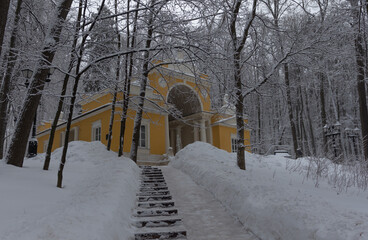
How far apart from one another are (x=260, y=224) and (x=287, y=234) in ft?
2.51

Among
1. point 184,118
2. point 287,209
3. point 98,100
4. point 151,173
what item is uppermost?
point 98,100

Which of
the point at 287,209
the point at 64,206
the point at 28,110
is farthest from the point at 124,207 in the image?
the point at 28,110

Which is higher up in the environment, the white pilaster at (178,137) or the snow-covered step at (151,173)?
the white pilaster at (178,137)

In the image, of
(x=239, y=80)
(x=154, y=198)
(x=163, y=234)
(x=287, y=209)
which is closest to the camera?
(x=287, y=209)

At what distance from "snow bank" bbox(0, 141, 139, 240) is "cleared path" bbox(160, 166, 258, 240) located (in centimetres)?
124

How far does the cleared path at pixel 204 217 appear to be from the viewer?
5.18 meters

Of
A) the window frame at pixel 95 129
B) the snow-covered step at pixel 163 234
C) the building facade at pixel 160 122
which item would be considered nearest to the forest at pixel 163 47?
the snow-covered step at pixel 163 234

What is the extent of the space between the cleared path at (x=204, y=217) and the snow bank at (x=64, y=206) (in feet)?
4.08

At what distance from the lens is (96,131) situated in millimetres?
19734

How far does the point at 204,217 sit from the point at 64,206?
9.58 feet

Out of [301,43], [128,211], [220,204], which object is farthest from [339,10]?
[128,211]

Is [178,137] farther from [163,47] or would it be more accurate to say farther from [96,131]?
[163,47]

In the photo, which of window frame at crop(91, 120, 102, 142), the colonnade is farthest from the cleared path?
the colonnade

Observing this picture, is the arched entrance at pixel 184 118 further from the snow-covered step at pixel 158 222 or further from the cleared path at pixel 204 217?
the snow-covered step at pixel 158 222
